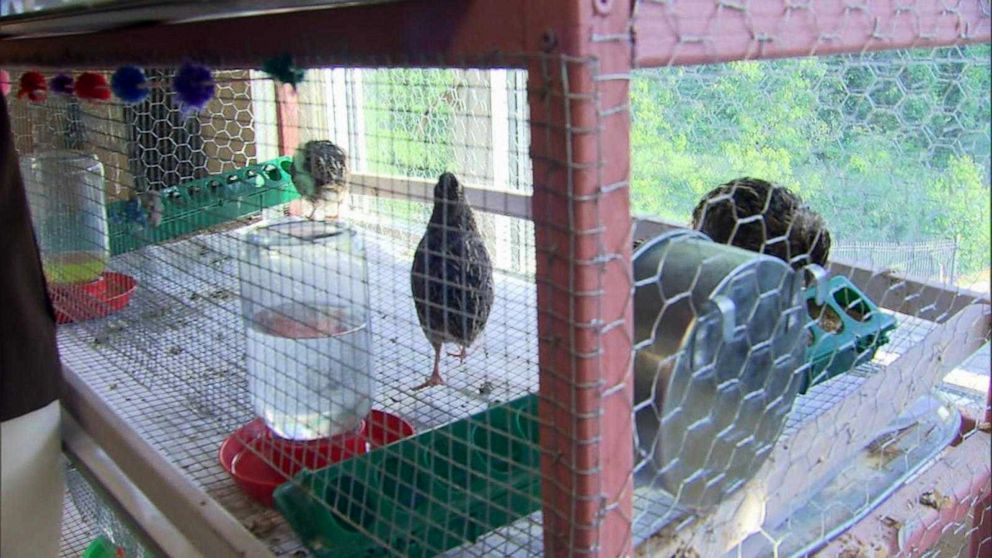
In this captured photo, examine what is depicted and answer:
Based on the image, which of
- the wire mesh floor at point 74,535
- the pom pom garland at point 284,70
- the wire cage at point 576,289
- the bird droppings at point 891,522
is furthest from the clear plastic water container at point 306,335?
the wire mesh floor at point 74,535

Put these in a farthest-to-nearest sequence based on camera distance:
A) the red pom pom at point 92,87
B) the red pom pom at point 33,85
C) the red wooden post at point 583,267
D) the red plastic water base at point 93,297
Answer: the red plastic water base at point 93,297
the red pom pom at point 33,85
the red pom pom at point 92,87
the red wooden post at point 583,267

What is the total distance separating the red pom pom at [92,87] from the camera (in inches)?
24.5

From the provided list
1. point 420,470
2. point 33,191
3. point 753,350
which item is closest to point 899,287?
point 753,350

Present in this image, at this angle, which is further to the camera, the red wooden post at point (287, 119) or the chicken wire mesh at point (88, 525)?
the chicken wire mesh at point (88, 525)

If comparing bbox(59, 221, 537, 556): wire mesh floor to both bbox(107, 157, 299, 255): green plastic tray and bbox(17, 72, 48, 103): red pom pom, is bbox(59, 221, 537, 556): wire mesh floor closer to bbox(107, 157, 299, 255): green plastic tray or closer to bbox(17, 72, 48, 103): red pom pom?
bbox(107, 157, 299, 255): green plastic tray

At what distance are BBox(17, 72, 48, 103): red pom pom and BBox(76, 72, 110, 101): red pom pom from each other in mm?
105

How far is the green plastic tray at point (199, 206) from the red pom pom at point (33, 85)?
0.12 m

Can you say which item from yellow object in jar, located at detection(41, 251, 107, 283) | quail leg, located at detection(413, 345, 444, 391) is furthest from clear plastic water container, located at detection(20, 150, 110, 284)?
quail leg, located at detection(413, 345, 444, 391)

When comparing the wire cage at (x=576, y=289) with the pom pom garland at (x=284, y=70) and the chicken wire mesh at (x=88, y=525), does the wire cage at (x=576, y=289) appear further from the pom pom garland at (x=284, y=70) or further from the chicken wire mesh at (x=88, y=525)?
the chicken wire mesh at (x=88, y=525)

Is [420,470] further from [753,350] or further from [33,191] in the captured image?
[33,191]

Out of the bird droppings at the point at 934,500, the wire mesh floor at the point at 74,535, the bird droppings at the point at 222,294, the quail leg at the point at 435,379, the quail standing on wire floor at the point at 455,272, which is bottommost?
the wire mesh floor at the point at 74,535

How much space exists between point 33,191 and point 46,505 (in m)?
0.41

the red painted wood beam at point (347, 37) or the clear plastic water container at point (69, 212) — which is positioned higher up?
the red painted wood beam at point (347, 37)

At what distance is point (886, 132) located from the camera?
1.87 ft
